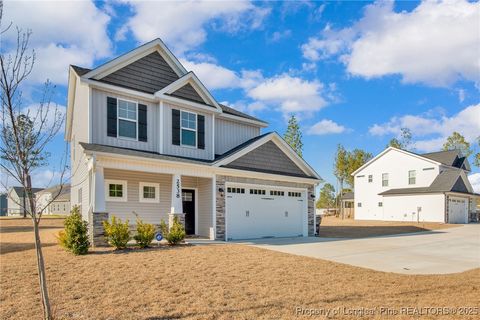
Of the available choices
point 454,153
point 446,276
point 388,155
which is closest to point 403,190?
point 388,155

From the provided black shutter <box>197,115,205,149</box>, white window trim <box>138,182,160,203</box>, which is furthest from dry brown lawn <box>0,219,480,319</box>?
black shutter <box>197,115,205,149</box>

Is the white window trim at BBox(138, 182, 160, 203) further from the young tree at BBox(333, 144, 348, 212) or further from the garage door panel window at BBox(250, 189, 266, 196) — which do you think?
the young tree at BBox(333, 144, 348, 212)

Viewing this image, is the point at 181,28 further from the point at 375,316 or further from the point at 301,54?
the point at 375,316

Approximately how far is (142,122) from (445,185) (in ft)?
95.6

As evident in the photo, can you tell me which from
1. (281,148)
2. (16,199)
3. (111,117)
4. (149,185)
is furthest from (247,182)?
(16,199)

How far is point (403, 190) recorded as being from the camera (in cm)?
3394

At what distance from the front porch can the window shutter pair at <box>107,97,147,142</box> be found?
1568 millimetres

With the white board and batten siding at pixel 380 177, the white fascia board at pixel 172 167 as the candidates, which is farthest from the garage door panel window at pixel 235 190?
the white board and batten siding at pixel 380 177

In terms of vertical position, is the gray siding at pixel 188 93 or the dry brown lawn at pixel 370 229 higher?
the gray siding at pixel 188 93

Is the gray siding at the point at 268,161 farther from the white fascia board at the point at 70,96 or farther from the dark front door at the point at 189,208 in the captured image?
the white fascia board at the point at 70,96

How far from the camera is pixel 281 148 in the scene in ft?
59.0

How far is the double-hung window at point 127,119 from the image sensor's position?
14.0 metres

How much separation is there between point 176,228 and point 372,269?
667 cm

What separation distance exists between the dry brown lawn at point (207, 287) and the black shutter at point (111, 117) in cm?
569
